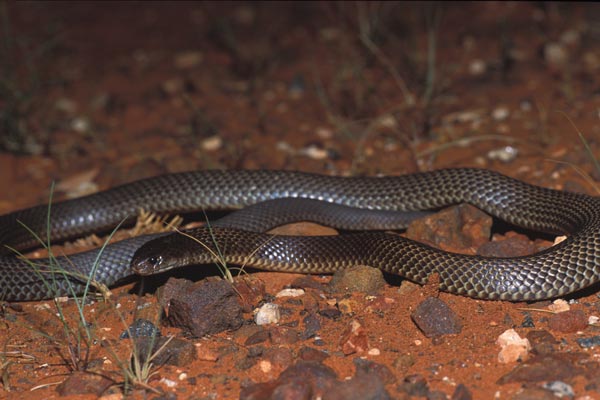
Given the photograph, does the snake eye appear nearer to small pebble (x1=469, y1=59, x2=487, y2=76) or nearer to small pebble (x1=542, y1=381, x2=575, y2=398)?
small pebble (x1=542, y1=381, x2=575, y2=398)

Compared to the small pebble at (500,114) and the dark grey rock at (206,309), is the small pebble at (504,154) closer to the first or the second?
the small pebble at (500,114)

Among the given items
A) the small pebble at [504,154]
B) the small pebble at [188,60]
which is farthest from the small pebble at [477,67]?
the small pebble at [188,60]

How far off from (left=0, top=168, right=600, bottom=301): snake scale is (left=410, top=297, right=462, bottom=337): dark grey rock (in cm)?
52

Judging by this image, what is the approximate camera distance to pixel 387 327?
5539 mm

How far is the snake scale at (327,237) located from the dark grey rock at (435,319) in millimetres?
523

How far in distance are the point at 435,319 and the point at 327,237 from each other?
65.6 inches

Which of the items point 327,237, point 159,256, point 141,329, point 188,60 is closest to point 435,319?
point 327,237

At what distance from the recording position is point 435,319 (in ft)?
17.8

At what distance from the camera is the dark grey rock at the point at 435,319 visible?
538 centimetres

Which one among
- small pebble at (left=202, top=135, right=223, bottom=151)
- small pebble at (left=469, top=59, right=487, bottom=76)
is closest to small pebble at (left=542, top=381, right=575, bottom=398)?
small pebble at (left=202, top=135, right=223, bottom=151)

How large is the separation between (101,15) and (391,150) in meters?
8.78

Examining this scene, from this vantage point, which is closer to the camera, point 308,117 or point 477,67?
point 308,117

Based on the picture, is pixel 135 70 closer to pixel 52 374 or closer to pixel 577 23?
pixel 577 23

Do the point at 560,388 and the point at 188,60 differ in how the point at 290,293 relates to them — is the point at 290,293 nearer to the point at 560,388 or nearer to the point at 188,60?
the point at 560,388
